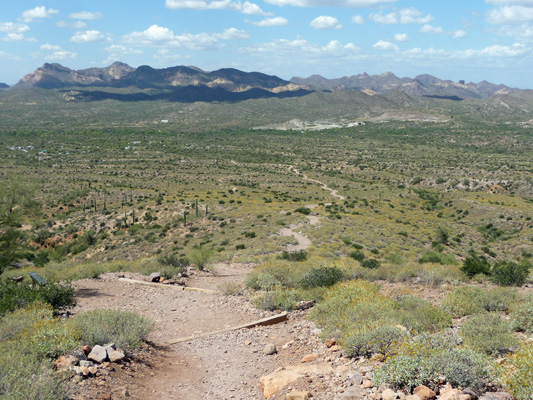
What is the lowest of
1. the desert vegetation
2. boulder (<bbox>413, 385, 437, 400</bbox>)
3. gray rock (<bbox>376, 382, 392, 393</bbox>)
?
the desert vegetation

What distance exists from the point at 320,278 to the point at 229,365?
17.7 feet

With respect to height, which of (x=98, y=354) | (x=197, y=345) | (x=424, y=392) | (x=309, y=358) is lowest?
(x=197, y=345)

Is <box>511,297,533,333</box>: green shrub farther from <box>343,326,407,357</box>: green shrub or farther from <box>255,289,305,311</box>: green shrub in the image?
<box>255,289,305,311</box>: green shrub

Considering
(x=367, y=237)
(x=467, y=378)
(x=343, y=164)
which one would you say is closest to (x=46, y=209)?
(x=367, y=237)

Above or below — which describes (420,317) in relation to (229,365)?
above

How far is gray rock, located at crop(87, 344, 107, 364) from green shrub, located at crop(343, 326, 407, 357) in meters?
4.52

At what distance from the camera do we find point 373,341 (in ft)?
24.2

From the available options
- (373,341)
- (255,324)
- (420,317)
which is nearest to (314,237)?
(255,324)

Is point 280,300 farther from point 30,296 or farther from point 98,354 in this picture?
point 30,296

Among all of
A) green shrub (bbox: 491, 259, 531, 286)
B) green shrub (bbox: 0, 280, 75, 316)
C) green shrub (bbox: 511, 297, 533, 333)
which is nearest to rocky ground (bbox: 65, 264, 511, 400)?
green shrub (bbox: 0, 280, 75, 316)

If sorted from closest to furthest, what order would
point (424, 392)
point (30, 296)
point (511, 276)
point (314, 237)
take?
1. point (424, 392)
2. point (30, 296)
3. point (511, 276)
4. point (314, 237)

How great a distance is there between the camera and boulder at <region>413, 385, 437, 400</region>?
560 centimetres

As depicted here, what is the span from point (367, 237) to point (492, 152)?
107 m

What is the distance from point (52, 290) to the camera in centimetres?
1132
